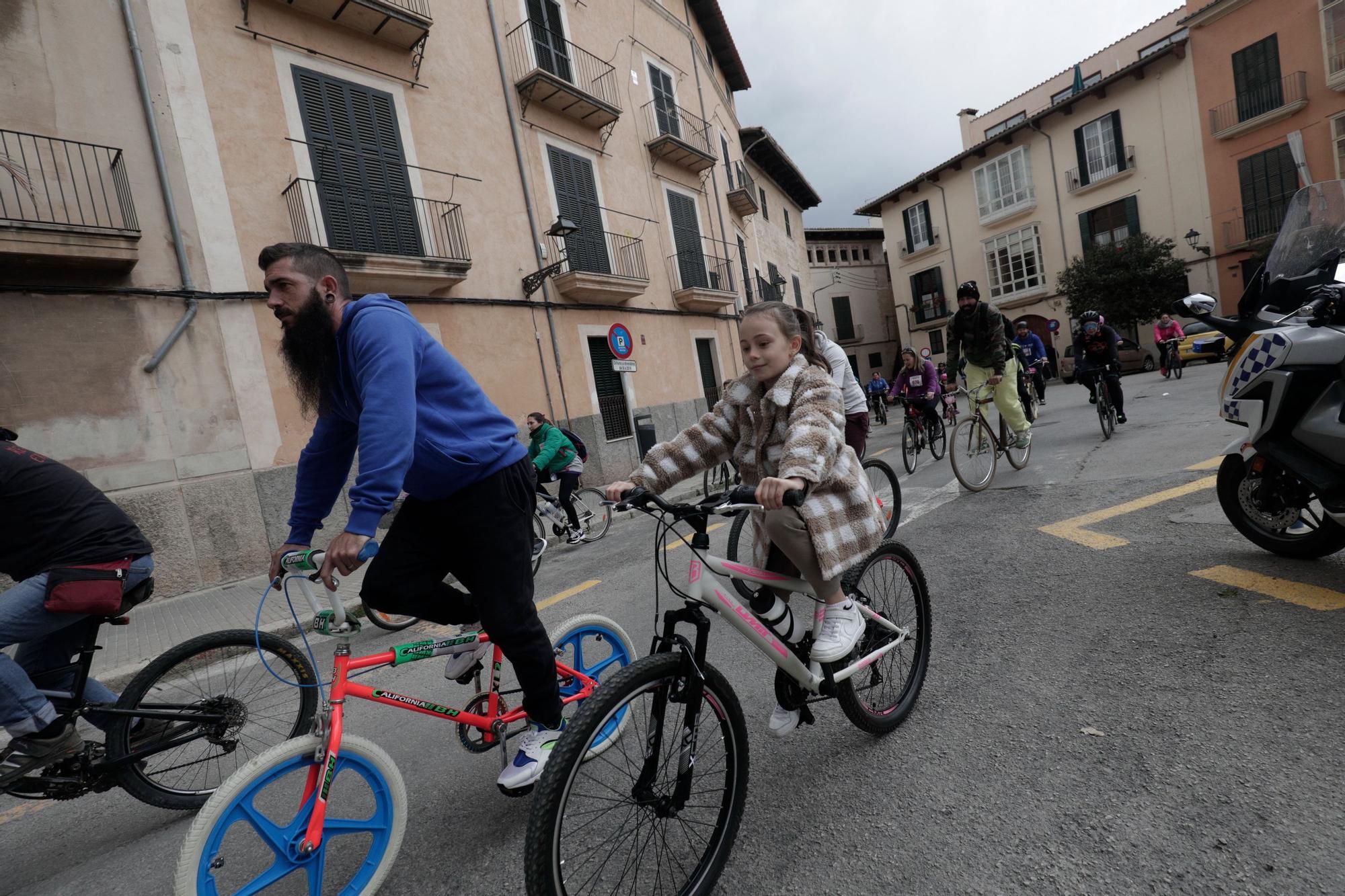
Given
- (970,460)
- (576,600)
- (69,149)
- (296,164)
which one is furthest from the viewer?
(296,164)

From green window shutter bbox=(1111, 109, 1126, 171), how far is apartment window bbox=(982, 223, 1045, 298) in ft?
12.2

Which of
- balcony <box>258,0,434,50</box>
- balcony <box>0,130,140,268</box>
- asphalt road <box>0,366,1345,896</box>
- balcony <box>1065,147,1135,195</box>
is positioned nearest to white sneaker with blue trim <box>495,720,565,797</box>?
asphalt road <box>0,366,1345,896</box>

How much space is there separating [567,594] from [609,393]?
Answer: 908 cm

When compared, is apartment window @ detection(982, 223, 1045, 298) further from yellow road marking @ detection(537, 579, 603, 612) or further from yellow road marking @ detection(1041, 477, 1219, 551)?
yellow road marking @ detection(537, 579, 603, 612)

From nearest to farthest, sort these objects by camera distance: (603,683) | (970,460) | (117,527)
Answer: (603,683)
(117,527)
(970,460)

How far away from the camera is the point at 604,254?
14.2 meters

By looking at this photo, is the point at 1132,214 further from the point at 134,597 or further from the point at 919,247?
the point at 134,597

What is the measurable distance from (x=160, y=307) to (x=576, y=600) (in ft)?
21.6

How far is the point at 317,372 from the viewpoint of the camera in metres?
2.06

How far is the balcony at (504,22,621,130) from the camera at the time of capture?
12.4 m

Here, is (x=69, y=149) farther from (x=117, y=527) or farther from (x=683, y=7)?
(x=683, y=7)

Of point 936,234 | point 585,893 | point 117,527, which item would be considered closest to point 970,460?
point 585,893

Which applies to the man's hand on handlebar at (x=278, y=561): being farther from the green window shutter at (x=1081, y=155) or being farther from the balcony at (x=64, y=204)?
the green window shutter at (x=1081, y=155)

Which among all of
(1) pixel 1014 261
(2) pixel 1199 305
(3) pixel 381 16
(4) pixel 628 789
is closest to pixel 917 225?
(1) pixel 1014 261
